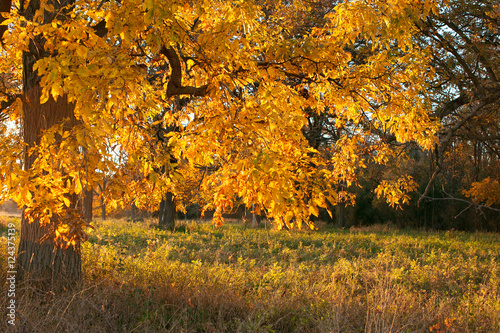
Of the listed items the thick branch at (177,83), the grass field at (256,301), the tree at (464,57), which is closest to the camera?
the grass field at (256,301)

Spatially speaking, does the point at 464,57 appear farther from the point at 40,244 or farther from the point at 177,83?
the point at 40,244

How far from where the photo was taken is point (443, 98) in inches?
324

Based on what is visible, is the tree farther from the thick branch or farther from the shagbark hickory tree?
the thick branch

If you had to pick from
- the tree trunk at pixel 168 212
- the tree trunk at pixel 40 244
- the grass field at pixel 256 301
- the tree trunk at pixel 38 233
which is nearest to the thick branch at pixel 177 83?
the tree trunk at pixel 38 233

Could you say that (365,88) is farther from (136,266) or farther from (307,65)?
(136,266)

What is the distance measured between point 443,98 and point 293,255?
5.13m

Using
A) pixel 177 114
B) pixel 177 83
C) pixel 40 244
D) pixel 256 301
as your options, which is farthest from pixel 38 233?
pixel 256 301

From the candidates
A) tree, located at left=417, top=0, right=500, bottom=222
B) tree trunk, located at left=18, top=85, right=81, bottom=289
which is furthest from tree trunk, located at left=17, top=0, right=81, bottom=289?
tree, located at left=417, top=0, right=500, bottom=222

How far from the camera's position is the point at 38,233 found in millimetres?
4457

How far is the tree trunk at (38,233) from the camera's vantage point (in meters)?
4.38

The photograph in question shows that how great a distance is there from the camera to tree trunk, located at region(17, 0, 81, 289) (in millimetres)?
4383

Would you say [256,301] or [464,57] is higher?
[464,57]

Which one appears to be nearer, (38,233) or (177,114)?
(38,233)

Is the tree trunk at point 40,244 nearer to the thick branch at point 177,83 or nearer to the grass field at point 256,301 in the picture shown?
the grass field at point 256,301
